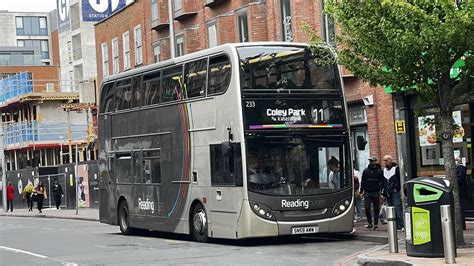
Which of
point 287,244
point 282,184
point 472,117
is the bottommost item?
point 287,244

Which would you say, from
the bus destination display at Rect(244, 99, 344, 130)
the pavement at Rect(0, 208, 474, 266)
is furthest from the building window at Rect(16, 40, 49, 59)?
the bus destination display at Rect(244, 99, 344, 130)

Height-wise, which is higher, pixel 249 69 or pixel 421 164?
pixel 249 69

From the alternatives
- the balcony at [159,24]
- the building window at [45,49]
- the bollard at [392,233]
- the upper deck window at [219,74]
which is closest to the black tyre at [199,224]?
the upper deck window at [219,74]

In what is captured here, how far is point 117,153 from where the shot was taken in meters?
24.3

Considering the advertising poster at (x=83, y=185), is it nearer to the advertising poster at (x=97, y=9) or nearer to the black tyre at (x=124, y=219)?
the advertising poster at (x=97, y=9)

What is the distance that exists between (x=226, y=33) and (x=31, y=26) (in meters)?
74.4

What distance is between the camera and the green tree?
1435cm

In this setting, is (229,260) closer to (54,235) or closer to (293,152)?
(293,152)

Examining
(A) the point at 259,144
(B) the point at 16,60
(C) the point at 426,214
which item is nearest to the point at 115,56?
(A) the point at 259,144

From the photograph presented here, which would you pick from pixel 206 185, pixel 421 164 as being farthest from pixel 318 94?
pixel 421 164

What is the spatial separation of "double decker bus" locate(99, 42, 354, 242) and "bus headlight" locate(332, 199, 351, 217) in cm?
2

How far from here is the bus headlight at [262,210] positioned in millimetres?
18188

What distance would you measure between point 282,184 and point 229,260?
2.96m

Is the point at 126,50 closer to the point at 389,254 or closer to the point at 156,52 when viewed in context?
the point at 156,52
